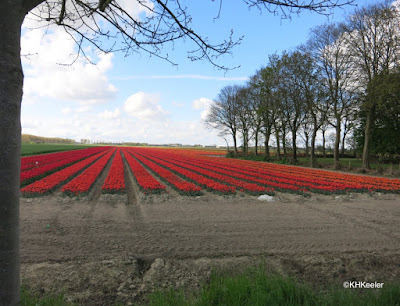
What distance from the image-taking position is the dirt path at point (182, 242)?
151 inches

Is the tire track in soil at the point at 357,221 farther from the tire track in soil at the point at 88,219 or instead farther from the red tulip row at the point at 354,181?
the tire track in soil at the point at 88,219

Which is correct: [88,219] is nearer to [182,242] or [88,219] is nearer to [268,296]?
[182,242]

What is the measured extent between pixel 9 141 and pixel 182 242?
14.8ft

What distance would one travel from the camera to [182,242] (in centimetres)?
556

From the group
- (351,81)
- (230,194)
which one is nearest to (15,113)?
(230,194)

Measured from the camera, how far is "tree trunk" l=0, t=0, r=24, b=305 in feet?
5.35

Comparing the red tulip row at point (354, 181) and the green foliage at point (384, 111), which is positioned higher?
the green foliage at point (384, 111)

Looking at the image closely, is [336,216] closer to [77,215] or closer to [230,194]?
[230,194]

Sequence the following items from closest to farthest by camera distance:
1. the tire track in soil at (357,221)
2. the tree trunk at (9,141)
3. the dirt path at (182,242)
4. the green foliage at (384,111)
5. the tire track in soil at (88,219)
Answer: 1. the tree trunk at (9,141)
2. the dirt path at (182,242)
3. the tire track in soil at (88,219)
4. the tire track in soil at (357,221)
5. the green foliage at (384,111)

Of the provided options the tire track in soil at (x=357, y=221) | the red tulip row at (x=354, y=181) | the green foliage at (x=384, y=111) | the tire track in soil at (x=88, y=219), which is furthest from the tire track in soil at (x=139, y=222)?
the green foliage at (x=384, y=111)

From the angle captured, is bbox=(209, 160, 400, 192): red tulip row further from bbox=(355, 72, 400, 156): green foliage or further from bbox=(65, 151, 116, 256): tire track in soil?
bbox=(65, 151, 116, 256): tire track in soil

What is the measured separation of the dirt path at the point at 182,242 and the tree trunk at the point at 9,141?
1.70 m

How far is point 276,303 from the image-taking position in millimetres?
2568

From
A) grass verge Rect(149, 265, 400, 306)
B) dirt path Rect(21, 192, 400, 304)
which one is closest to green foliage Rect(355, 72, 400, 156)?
dirt path Rect(21, 192, 400, 304)
